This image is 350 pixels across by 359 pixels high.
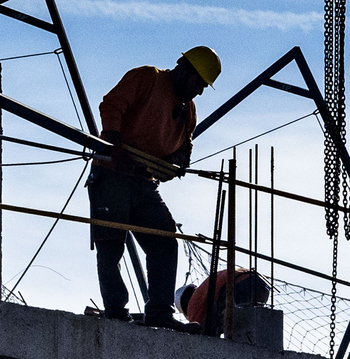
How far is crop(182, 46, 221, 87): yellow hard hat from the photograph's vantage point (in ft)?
29.1

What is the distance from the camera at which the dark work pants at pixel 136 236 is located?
328 inches

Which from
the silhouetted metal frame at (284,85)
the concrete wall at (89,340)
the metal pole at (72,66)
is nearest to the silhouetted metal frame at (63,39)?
the metal pole at (72,66)

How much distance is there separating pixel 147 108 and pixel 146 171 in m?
0.53

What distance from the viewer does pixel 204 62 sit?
893cm

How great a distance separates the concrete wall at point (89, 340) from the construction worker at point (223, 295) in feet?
6.39

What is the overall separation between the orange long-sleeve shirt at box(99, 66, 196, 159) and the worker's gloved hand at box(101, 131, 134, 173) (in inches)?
8.9

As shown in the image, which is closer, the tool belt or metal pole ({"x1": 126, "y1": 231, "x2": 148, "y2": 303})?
the tool belt

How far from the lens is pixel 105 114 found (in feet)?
27.6

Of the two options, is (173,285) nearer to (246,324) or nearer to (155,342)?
(246,324)

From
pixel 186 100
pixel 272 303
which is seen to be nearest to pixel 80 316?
pixel 186 100

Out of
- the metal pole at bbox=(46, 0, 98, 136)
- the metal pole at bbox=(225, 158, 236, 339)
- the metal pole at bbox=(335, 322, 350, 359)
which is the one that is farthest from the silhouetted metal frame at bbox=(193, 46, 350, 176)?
the metal pole at bbox=(225, 158, 236, 339)

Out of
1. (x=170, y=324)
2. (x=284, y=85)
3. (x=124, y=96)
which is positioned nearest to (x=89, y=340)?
(x=170, y=324)

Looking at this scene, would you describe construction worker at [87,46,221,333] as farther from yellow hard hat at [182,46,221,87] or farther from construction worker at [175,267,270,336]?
construction worker at [175,267,270,336]

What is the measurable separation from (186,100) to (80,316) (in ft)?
8.22
